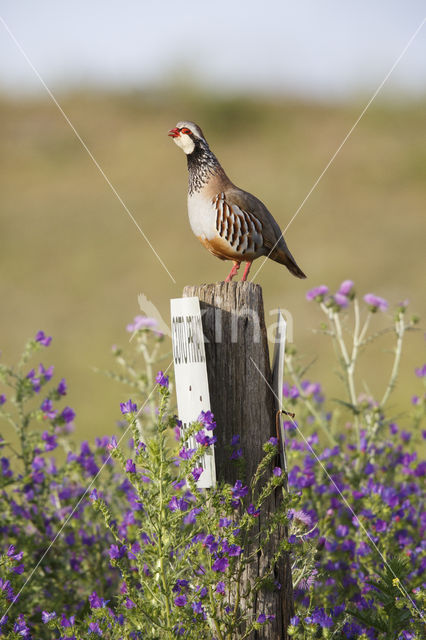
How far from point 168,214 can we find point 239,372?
14.8 m

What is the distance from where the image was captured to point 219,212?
106 inches

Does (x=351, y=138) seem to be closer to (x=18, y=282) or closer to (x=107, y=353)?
(x=18, y=282)

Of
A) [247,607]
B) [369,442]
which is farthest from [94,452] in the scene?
[247,607]

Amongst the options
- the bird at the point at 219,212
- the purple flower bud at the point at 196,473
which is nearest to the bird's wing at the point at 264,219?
the bird at the point at 219,212

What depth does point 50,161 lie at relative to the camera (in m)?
21.5

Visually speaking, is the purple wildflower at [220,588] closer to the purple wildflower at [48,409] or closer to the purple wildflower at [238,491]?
the purple wildflower at [238,491]

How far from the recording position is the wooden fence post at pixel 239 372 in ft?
7.56

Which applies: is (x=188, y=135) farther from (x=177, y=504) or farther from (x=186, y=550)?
(x=186, y=550)

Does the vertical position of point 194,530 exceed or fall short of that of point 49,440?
it falls short

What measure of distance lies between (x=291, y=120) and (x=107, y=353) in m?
17.1

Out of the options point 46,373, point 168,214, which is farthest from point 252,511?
point 168,214

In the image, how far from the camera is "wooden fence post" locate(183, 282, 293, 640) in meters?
2.30

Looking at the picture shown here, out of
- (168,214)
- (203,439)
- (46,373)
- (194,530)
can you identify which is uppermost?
(168,214)

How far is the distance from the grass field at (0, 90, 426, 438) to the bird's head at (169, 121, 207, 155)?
12.2 feet
